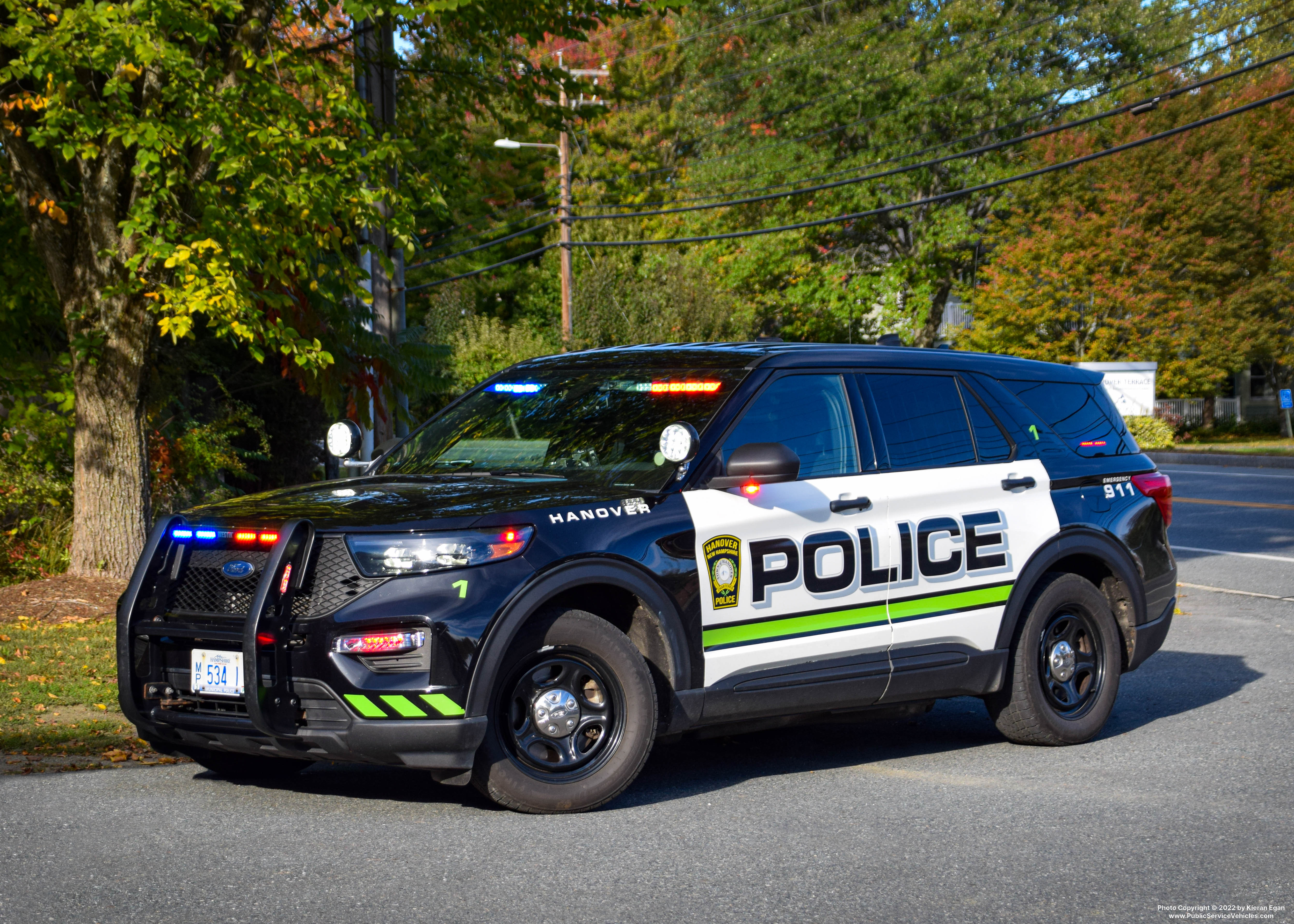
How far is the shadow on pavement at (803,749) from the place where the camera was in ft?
20.0

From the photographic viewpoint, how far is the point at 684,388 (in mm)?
6406

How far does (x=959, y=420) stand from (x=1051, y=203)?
39354 millimetres

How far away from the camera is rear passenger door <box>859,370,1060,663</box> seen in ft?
21.5

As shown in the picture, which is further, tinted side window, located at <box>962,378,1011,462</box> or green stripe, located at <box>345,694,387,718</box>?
tinted side window, located at <box>962,378,1011,462</box>

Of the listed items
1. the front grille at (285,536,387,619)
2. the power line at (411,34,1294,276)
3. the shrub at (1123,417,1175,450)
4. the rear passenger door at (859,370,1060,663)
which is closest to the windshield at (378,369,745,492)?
the rear passenger door at (859,370,1060,663)

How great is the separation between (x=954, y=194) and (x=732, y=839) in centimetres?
2092

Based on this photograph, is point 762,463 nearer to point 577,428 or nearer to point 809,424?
point 809,424

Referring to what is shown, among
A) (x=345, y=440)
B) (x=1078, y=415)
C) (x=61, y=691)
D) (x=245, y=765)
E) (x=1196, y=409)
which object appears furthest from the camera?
(x=1196, y=409)

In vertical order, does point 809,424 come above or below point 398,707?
above

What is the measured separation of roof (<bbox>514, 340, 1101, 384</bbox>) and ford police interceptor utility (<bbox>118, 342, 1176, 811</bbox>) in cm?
2

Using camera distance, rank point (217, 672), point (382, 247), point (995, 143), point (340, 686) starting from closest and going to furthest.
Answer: point (340, 686) → point (217, 672) → point (382, 247) → point (995, 143)

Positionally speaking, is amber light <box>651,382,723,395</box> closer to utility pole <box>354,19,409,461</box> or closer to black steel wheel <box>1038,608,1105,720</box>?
black steel wheel <box>1038,608,1105,720</box>

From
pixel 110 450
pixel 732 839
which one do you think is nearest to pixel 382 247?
pixel 110 450

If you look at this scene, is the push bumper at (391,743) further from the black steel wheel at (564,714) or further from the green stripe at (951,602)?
the green stripe at (951,602)
